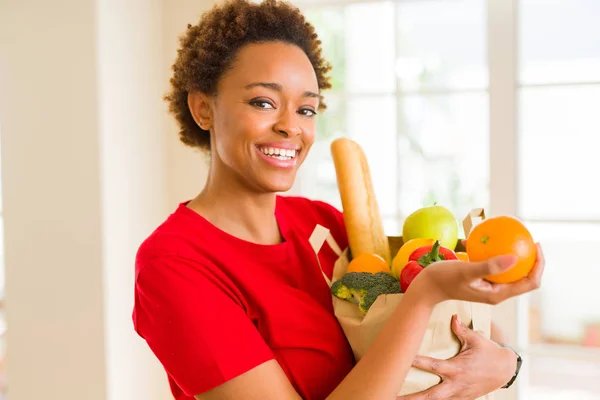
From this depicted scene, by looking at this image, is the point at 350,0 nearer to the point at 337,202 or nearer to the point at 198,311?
the point at 337,202

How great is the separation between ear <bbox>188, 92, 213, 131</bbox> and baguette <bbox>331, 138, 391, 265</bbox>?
1.10 ft

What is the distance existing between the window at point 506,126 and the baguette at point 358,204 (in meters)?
1.06

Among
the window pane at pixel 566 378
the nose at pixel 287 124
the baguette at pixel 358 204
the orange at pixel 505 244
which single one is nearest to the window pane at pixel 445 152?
the window pane at pixel 566 378

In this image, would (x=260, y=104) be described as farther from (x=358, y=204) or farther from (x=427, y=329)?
(x=427, y=329)

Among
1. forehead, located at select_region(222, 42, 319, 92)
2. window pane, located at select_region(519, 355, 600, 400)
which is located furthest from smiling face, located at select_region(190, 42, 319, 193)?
window pane, located at select_region(519, 355, 600, 400)

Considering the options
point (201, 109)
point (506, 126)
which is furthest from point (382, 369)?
point (506, 126)

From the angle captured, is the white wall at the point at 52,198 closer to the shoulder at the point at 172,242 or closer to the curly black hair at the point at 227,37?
the curly black hair at the point at 227,37

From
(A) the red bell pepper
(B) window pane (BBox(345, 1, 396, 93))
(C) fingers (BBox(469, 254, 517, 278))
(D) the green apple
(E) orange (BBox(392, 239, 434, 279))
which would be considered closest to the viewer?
(C) fingers (BBox(469, 254, 517, 278))

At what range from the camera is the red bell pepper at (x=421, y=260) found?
1.23 meters

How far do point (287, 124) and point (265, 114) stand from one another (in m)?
0.05

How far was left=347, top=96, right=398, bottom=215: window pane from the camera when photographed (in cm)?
276

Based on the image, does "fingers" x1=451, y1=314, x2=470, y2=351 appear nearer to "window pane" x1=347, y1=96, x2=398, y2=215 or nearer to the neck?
the neck

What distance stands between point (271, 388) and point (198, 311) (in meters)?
0.18

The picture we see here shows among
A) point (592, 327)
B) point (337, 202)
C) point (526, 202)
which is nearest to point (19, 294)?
point (337, 202)
